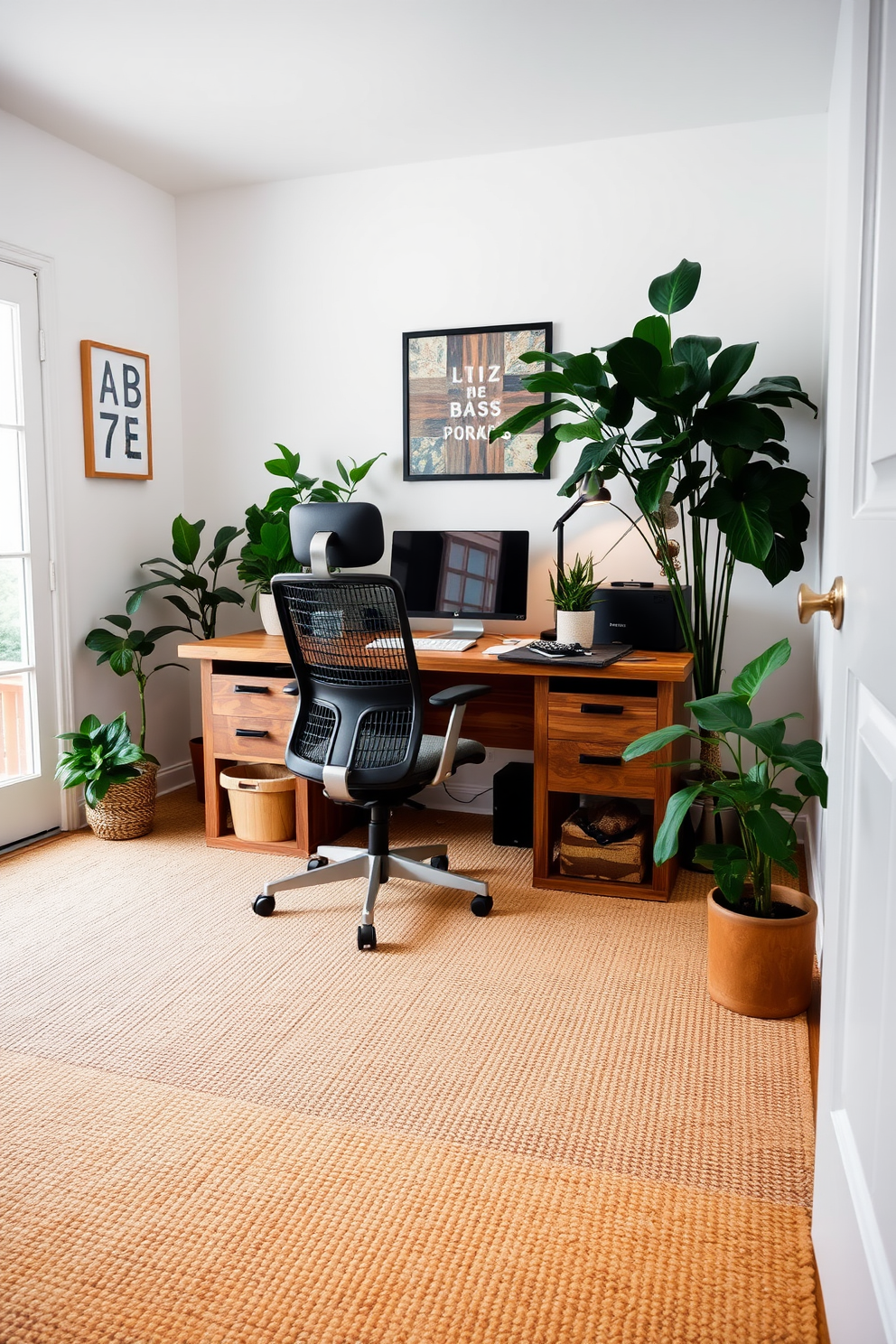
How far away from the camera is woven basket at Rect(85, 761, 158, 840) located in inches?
139

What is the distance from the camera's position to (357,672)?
2.68 m

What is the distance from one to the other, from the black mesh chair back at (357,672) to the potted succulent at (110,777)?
1.00 meters

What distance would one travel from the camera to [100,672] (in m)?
3.84

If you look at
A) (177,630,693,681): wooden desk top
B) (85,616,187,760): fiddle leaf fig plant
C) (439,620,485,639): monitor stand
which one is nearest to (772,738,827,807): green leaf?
(177,630,693,681): wooden desk top

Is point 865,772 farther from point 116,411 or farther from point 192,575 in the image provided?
point 116,411

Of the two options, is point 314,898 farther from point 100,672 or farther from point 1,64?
point 1,64

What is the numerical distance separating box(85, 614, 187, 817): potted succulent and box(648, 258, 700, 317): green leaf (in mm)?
2237

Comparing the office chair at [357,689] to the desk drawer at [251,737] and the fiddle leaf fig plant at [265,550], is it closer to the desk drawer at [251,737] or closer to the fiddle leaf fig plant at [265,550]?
the desk drawer at [251,737]

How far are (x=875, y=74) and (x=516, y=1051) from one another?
187 centimetres

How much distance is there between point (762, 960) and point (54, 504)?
9.43 ft

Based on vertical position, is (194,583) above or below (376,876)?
above

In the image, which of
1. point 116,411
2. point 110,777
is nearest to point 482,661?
point 110,777

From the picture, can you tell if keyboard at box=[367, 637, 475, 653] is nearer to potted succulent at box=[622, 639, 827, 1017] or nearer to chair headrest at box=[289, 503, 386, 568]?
chair headrest at box=[289, 503, 386, 568]

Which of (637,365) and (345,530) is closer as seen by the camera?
(345,530)
